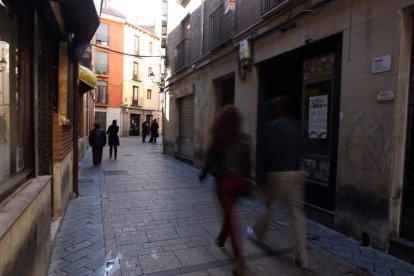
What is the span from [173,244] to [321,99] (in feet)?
11.3

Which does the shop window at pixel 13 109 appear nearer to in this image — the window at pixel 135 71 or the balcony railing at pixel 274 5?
the balcony railing at pixel 274 5

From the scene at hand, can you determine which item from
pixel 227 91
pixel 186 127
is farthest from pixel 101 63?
pixel 227 91

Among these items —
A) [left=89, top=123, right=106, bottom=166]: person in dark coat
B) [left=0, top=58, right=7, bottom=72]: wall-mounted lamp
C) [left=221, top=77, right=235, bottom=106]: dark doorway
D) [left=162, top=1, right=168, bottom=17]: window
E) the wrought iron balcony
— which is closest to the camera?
[left=0, top=58, right=7, bottom=72]: wall-mounted lamp

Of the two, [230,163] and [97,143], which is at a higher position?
[230,163]

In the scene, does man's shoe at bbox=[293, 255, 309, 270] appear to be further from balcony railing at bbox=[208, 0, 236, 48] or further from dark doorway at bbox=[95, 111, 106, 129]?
dark doorway at bbox=[95, 111, 106, 129]

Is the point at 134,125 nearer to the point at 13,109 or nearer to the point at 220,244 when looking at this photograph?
the point at 220,244

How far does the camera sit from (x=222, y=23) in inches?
367

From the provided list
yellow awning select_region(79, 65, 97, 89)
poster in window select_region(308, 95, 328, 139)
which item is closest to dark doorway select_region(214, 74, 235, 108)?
yellow awning select_region(79, 65, 97, 89)

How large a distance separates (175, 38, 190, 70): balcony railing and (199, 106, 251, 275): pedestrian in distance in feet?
32.0

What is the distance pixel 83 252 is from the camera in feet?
13.4

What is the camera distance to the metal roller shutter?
12.8 metres

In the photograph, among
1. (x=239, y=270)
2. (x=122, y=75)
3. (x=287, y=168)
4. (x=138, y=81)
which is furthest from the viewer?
(x=138, y=81)

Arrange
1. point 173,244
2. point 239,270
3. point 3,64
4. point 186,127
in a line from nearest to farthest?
1. point 3,64
2. point 239,270
3. point 173,244
4. point 186,127

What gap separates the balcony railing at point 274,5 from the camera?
6.00m
